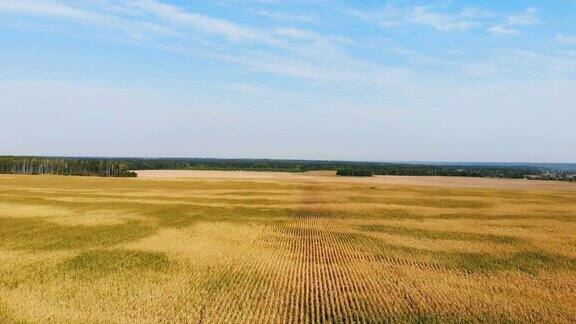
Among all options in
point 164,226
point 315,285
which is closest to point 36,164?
point 164,226

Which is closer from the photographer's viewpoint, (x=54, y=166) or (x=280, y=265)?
(x=280, y=265)

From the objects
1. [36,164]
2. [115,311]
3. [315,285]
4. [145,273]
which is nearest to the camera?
[115,311]

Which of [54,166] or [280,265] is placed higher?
[54,166]

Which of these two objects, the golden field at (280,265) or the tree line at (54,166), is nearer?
the golden field at (280,265)

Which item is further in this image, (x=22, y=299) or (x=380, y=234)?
(x=380, y=234)

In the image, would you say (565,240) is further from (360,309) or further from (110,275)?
(110,275)

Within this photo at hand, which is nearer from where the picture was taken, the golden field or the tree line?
the golden field

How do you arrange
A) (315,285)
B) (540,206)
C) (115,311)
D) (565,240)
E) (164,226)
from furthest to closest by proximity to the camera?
(540,206) < (164,226) < (565,240) < (315,285) < (115,311)
